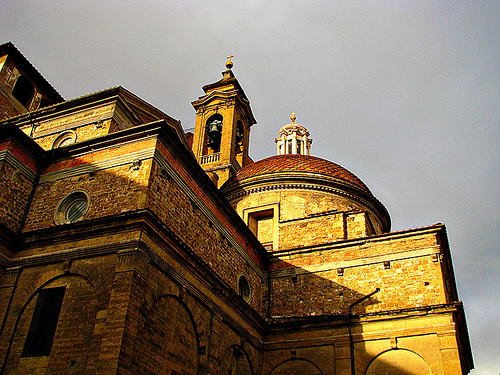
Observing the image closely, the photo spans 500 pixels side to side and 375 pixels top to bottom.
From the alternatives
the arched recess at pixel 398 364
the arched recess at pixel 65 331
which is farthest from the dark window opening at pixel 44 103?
the arched recess at pixel 398 364

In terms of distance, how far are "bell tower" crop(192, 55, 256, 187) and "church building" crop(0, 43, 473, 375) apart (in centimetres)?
575

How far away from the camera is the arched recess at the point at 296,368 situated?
17078 millimetres

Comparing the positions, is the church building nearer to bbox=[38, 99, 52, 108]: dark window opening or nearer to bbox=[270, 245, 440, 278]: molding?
bbox=[270, 245, 440, 278]: molding

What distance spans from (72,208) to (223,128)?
58.3ft

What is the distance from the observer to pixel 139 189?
13070 mm

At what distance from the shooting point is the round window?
44.8 feet

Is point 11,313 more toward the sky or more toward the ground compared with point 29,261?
more toward the ground

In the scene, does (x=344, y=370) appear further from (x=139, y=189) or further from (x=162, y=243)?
(x=139, y=189)

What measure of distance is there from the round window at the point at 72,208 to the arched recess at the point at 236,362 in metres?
6.19

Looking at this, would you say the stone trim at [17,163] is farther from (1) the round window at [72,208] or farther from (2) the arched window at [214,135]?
(2) the arched window at [214,135]

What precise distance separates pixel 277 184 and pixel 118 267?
12.3m

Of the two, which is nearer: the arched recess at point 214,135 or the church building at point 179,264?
the church building at point 179,264

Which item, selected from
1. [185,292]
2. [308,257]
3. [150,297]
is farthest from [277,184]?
[150,297]

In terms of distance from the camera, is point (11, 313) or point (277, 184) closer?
point (11, 313)
